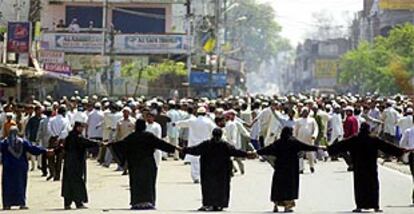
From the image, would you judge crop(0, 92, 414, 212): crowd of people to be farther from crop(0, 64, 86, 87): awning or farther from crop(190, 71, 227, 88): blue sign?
crop(190, 71, 227, 88): blue sign

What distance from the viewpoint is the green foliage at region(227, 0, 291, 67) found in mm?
150000

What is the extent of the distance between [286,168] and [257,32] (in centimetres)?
14957

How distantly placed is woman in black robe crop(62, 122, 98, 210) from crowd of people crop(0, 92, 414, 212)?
2cm

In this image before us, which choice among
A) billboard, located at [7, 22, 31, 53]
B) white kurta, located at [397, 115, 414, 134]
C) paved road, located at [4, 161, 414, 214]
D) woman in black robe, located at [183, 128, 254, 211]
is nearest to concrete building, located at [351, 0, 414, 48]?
A: billboard, located at [7, 22, 31, 53]

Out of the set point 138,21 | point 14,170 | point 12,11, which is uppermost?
point 138,21

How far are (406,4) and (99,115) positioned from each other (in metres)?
28.4

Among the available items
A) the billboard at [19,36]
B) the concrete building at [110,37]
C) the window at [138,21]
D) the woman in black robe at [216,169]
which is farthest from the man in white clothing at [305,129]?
the window at [138,21]

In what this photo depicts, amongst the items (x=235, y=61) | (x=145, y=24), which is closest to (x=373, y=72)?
(x=145, y=24)

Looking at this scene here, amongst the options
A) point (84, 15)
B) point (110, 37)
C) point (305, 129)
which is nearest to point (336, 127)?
point (305, 129)

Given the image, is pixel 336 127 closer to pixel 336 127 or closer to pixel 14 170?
pixel 336 127

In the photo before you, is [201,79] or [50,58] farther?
[201,79]

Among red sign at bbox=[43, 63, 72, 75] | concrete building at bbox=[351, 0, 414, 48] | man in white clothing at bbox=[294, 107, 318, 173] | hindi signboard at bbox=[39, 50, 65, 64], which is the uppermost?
concrete building at bbox=[351, 0, 414, 48]

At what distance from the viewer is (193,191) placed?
73.5 ft

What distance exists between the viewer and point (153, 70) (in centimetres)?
6253
